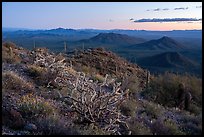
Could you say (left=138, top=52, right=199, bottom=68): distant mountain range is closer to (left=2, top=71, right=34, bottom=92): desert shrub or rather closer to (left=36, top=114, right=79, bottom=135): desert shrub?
(left=2, top=71, right=34, bottom=92): desert shrub

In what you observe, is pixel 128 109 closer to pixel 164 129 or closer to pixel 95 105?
pixel 164 129

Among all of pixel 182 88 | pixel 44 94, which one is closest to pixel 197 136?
pixel 44 94

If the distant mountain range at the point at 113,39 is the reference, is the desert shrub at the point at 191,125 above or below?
above

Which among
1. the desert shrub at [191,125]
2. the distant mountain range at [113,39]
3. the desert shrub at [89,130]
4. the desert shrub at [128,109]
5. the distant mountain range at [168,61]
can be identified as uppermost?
the desert shrub at [89,130]

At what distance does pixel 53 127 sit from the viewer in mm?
8250

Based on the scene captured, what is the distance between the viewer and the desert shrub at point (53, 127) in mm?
8141

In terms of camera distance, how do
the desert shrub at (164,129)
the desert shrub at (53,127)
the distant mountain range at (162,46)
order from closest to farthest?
the desert shrub at (53,127) → the desert shrub at (164,129) → the distant mountain range at (162,46)

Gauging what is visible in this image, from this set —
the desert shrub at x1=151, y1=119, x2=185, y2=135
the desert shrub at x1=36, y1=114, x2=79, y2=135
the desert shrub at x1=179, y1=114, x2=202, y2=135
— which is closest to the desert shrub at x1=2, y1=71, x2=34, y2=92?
the desert shrub at x1=36, y1=114, x2=79, y2=135

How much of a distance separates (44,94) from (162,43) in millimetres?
126426

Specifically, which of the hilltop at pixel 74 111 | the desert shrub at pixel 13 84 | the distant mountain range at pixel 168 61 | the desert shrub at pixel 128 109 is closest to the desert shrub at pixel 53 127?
the hilltop at pixel 74 111

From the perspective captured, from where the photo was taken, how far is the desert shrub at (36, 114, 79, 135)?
8.14 m

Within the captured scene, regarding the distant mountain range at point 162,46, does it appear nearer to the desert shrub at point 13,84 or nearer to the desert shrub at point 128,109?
the desert shrub at point 128,109

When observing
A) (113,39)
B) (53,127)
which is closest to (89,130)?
(53,127)

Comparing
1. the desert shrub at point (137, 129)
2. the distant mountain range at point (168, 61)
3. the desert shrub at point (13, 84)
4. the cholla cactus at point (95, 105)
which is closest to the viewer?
the cholla cactus at point (95, 105)
